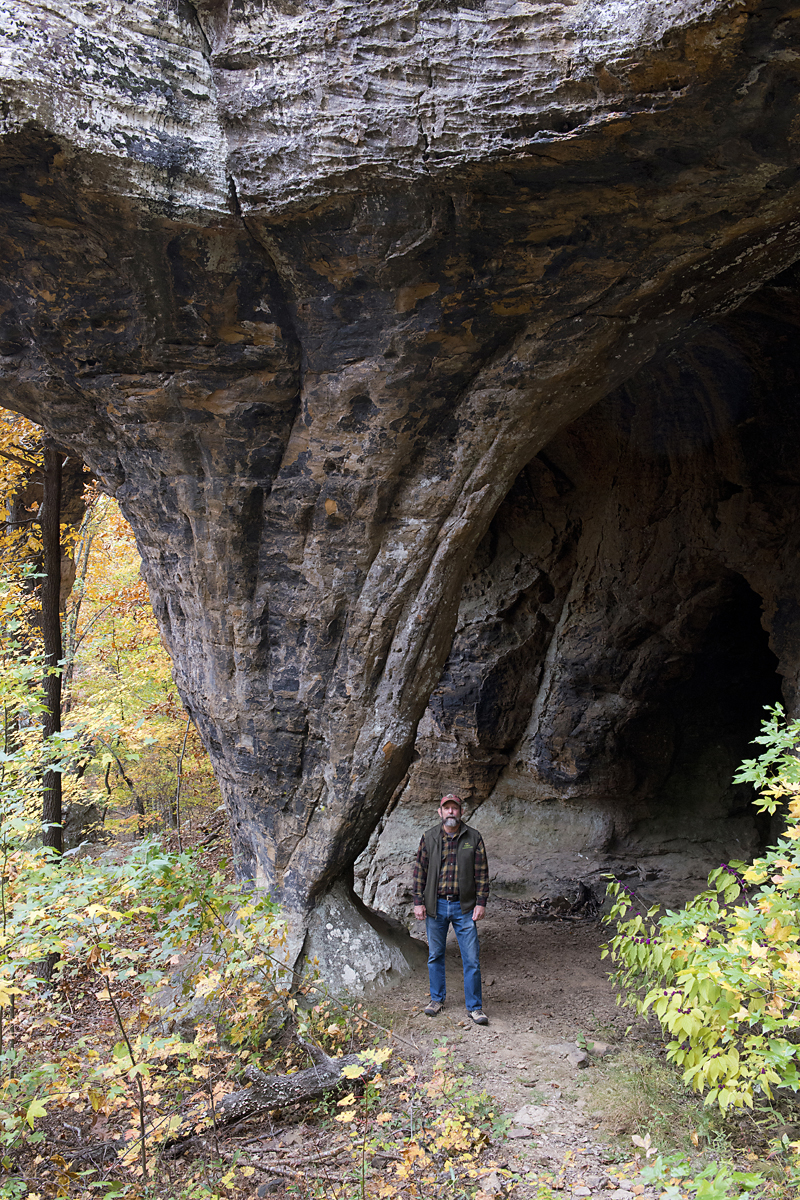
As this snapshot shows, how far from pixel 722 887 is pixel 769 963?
0.76 meters

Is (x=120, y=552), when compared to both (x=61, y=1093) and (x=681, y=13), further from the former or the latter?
(x=681, y=13)

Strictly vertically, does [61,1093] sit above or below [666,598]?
below

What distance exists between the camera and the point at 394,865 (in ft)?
33.8

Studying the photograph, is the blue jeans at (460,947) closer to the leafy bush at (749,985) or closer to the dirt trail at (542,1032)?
the dirt trail at (542,1032)

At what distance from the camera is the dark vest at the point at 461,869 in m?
5.99

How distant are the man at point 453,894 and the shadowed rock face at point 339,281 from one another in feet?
2.65

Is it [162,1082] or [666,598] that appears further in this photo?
[666,598]

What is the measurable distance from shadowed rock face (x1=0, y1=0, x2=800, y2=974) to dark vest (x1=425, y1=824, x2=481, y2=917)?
2.58 feet

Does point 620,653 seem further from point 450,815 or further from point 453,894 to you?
point 453,894

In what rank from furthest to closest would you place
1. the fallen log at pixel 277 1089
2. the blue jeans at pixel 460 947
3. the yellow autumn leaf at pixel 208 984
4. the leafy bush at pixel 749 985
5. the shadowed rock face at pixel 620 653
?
the shadowed rock face at pixel 620 653
the blue jeans at pixel 460 947
the fallen log at pixel 277 1089
the yellow autumn leaf at pixel 208 984
the leafy bush at pixel 749 985

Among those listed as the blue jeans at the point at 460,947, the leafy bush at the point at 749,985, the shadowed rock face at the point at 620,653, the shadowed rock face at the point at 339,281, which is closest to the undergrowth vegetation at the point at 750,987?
the leafy bush at the point at 749,985

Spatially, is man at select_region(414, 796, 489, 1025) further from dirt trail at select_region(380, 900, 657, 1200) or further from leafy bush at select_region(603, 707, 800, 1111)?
leafy bush at select_region(603, 707, 800, 1111)

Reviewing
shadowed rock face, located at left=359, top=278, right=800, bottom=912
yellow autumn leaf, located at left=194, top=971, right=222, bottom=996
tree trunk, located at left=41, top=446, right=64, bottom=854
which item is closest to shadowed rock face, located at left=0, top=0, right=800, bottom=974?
yellow autumn leaf, located at left=194, top=971, right=222, bottom=996

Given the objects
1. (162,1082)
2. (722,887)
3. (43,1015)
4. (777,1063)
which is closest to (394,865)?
(43,1015)
